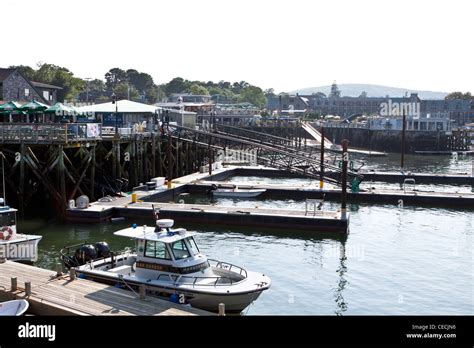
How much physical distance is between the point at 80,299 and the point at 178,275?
3639 mm

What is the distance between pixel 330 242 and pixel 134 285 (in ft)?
49.1

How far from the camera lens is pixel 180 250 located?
2130 cm

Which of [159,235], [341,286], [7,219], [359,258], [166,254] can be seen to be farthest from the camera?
[359,258]

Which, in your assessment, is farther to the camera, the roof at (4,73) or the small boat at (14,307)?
the roof at (4,73)

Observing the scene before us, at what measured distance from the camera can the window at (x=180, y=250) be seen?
21.1 m

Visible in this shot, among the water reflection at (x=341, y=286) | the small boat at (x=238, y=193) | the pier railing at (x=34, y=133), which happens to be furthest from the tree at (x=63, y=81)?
the water reflection at (x=341, y=286)

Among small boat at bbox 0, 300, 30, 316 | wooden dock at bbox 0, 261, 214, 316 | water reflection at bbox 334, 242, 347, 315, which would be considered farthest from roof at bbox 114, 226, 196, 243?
water reflection at bbox 334, 242, 347, 315

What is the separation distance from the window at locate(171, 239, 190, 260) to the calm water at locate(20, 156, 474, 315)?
318 centimetres

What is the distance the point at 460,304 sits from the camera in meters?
22.7

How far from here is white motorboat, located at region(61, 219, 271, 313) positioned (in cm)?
1998

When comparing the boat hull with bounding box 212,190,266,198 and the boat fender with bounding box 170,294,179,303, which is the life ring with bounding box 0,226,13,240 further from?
the boat hull with bounding box 212,190,266,198

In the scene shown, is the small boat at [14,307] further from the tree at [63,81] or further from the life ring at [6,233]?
the tree at [63,81]

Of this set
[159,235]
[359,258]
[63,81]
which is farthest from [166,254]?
[63,81]

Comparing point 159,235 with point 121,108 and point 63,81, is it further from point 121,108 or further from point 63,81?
point 63,81
